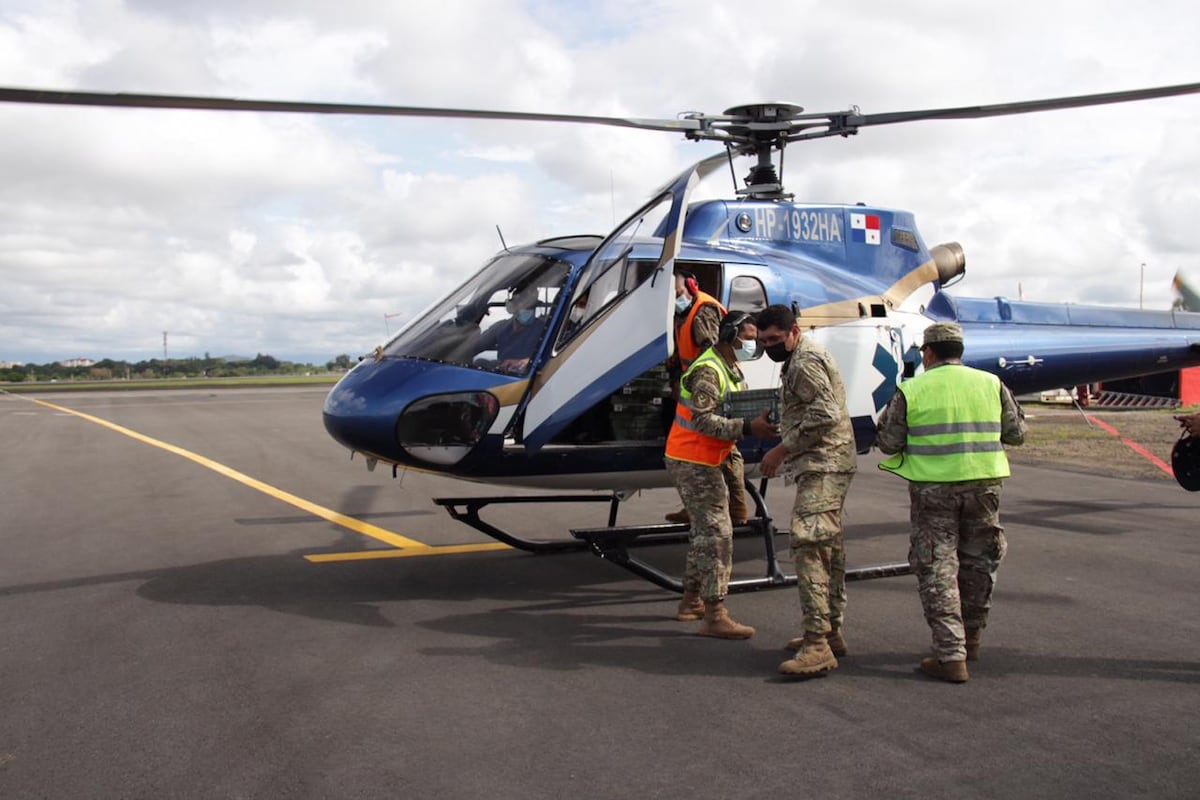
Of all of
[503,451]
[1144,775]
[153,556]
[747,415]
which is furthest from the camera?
[153,556]

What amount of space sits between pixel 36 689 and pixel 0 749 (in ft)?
2.58

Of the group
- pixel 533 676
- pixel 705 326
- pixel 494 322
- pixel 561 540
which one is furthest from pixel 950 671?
pixel 561 540

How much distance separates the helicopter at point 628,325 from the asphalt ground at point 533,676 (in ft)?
3.23

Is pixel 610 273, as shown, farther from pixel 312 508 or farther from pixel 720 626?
pixel 312 508

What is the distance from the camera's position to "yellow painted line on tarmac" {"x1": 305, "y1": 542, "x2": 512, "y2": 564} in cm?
777

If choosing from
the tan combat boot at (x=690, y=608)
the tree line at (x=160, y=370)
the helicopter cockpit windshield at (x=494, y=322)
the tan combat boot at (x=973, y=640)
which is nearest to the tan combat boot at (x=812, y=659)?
the tan combat boot at (x=973, y=640)

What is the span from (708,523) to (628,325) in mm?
1311

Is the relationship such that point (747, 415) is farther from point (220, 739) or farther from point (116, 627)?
point (116, 627)

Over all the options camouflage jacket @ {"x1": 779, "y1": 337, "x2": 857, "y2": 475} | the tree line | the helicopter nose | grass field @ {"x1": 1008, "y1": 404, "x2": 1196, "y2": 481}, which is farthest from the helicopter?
the tree line

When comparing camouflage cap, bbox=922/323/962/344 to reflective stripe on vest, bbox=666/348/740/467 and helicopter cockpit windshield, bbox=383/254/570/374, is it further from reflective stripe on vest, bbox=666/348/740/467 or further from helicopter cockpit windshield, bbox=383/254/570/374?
helicopter cockpit windshield, bbox=383/254/570/374

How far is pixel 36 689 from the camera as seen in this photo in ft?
15.2

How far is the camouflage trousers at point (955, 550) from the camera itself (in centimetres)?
477

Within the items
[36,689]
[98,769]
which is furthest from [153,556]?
[98,769]

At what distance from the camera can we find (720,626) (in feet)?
17.8
